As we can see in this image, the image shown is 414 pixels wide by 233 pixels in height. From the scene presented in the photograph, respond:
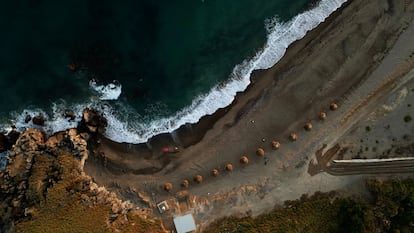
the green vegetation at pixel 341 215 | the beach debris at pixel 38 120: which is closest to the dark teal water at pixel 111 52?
the beach debris at pixel 38 120

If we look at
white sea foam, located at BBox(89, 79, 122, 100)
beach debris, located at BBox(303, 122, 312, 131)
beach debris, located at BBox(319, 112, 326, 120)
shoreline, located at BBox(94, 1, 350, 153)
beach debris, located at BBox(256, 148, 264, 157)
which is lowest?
beach debris, located at BBox(256, 148, 264, 157)

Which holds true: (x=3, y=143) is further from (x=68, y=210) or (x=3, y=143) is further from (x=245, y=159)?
(x=245, y=159)

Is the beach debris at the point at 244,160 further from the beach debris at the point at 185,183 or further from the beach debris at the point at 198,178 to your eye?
the beach debris at the point at 185,183

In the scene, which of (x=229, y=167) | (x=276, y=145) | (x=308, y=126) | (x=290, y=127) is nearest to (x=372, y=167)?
(x=308, y=126)

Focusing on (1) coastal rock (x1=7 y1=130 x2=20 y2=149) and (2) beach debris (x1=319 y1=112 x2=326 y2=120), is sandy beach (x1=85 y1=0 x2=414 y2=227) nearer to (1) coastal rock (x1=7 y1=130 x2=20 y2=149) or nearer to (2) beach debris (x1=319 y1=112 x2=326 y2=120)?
(2) beach debris (x1=319 y1=112 x2=326 y2=120)

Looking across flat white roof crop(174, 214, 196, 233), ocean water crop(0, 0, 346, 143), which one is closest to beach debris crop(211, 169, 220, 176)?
flat white roof crop(174, 214, 196, 233)

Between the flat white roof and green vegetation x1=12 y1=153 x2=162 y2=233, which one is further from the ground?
green vegetation x1=12 y1=153 x2=162 y2=233
